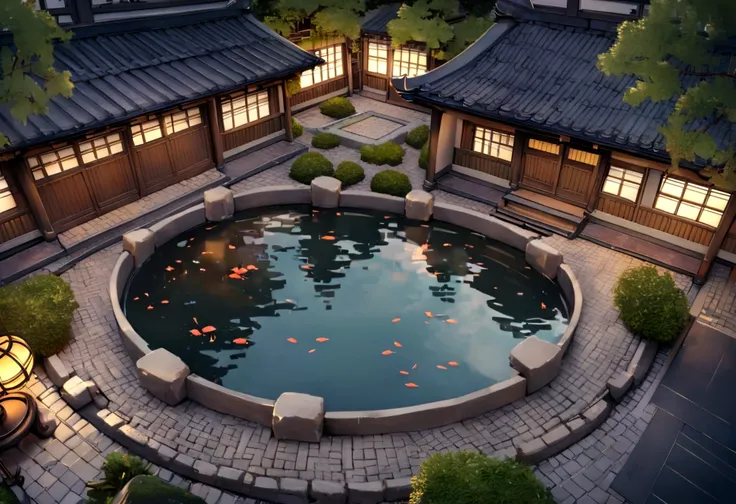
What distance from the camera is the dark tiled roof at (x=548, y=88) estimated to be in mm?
14914

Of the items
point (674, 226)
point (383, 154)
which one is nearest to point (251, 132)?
point (383, 154)

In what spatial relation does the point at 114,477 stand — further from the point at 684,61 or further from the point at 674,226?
the point at 674,226

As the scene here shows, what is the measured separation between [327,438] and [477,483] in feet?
11.7

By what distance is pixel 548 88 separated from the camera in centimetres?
1688

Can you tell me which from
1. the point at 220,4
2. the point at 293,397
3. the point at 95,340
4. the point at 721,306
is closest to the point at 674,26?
the point at 721,306

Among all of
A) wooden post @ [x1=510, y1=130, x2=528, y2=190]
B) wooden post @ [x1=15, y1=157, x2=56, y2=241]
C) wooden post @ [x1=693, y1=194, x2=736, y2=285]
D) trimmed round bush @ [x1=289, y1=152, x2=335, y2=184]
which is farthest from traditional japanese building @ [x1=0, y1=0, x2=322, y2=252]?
wooden post @ [x1=693, y1=194, x2=736, y2=285]

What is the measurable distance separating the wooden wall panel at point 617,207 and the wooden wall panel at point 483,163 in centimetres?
327

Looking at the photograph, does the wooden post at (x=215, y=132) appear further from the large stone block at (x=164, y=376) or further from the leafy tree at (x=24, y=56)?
the large stone block at (x=164, y=376)

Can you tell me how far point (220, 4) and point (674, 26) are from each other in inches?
664

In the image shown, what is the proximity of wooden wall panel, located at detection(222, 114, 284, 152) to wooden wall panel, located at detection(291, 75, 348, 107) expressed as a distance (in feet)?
14.8

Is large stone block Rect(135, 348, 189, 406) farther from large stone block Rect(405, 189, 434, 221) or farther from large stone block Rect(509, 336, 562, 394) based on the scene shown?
large stone block Rect(405, 189, 434, 221)

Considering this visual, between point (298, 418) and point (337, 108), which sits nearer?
point (298, 418)

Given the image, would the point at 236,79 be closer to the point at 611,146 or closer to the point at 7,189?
the point at 7,189

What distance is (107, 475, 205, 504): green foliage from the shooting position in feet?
22.3
